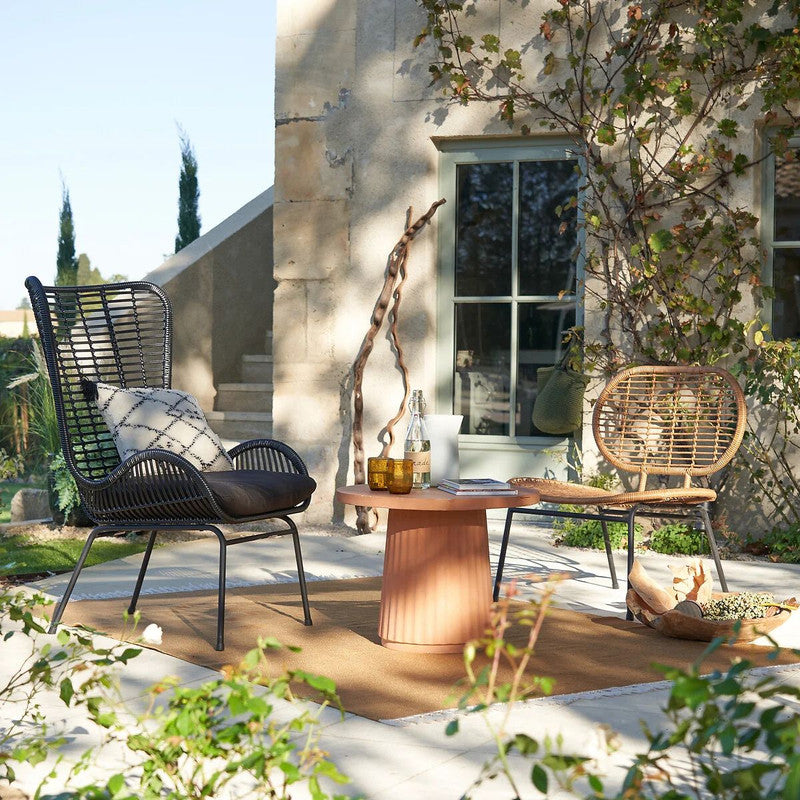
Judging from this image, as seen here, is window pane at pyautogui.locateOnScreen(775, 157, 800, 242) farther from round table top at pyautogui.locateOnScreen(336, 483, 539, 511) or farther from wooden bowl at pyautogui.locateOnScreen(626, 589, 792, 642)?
round table top at pyautogui.locateOnScreen(336, 483, 539, 511)

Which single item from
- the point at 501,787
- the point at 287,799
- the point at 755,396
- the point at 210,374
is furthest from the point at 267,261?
the point at 287,799

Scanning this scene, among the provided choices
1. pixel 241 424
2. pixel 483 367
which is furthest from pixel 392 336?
pixel 241 424

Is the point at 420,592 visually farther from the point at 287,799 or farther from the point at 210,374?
the point at 210,374

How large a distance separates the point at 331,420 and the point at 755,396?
84.0 inches

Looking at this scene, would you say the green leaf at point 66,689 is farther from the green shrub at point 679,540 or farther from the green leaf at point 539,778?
the green shrub at point 679,540

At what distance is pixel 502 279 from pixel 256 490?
2690 mm

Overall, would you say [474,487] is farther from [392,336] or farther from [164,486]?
[392,336]

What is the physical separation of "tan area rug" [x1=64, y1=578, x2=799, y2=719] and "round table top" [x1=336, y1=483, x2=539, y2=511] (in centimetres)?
41

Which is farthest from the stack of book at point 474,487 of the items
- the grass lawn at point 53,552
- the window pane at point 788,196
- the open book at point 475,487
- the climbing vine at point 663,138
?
the window pane at point 788,196

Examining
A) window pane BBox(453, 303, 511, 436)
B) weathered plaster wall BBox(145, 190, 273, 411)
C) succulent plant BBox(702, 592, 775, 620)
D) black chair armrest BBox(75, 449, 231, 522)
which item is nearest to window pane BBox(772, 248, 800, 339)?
window pane BBox(453, 303, 511, 436)

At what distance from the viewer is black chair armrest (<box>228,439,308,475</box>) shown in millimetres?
3582

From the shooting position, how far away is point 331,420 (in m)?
5.75

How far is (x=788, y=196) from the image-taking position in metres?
5.07

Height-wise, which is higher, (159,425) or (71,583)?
(159,425)
